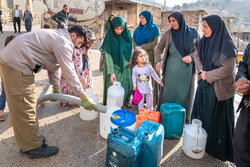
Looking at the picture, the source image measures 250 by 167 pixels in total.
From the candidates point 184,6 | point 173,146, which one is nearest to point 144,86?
point 173,146

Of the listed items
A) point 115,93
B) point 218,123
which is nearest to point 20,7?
point 115,93

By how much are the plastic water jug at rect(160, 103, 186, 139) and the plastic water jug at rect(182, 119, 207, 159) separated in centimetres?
27

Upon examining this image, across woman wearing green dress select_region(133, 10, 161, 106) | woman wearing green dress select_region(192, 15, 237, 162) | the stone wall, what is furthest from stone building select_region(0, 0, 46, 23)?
woman wearing green dress select_region(192, 15, 237, 162)

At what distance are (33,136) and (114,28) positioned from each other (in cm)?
201

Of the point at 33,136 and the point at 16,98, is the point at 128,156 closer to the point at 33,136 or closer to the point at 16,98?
the point at 33,136

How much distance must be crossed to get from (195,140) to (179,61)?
1.19m

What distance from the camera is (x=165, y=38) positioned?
9.64 feet

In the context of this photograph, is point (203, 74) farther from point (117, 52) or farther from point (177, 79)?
point (117, 52)

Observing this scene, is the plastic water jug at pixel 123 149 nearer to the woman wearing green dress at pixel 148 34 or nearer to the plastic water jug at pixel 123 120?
the plastic water jug at pixel 123 120

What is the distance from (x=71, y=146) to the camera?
2.46 m

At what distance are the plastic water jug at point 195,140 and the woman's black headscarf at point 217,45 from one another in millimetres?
722

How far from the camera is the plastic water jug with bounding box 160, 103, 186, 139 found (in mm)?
2504

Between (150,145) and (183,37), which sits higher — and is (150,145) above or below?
below

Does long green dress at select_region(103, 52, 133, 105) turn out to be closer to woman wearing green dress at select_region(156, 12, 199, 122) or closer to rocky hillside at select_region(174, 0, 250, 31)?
woman wearing green dress at select_region(156, 12, 199, 122)
